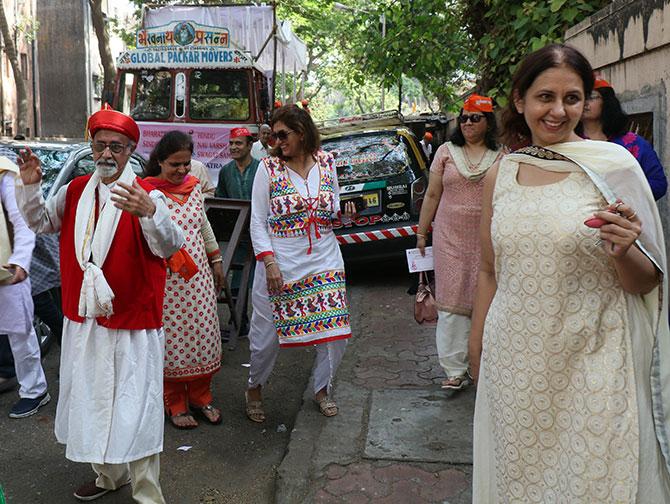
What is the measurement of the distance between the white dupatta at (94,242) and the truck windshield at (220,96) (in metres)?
8.51

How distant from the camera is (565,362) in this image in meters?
2.24

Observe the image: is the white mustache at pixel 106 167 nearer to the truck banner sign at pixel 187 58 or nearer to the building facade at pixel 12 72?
the truck banner sign at pixel 187 58

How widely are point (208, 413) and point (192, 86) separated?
7.81m

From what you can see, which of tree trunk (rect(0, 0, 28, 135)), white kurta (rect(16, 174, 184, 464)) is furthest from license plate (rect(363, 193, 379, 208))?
tree trunk (rect(0, 0, 28, 135))

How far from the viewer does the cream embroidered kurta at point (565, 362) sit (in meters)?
2.14

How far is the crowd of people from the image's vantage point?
7.09ft

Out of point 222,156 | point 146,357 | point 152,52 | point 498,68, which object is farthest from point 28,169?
point 152,52

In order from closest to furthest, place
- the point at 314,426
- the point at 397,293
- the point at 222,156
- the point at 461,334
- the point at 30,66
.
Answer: the point at 314,426 → the point at 461,334 → the point at 397,293 → the point at 222,156 → the point at 30,66

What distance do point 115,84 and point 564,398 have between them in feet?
36.5

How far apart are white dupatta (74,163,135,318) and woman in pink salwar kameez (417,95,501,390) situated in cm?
234

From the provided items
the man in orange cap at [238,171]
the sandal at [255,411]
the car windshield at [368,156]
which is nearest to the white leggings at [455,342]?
the sandal at [255,411]

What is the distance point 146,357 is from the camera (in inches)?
139

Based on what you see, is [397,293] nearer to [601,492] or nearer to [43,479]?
[43,479]

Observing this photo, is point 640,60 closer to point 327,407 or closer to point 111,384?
point 327,407
